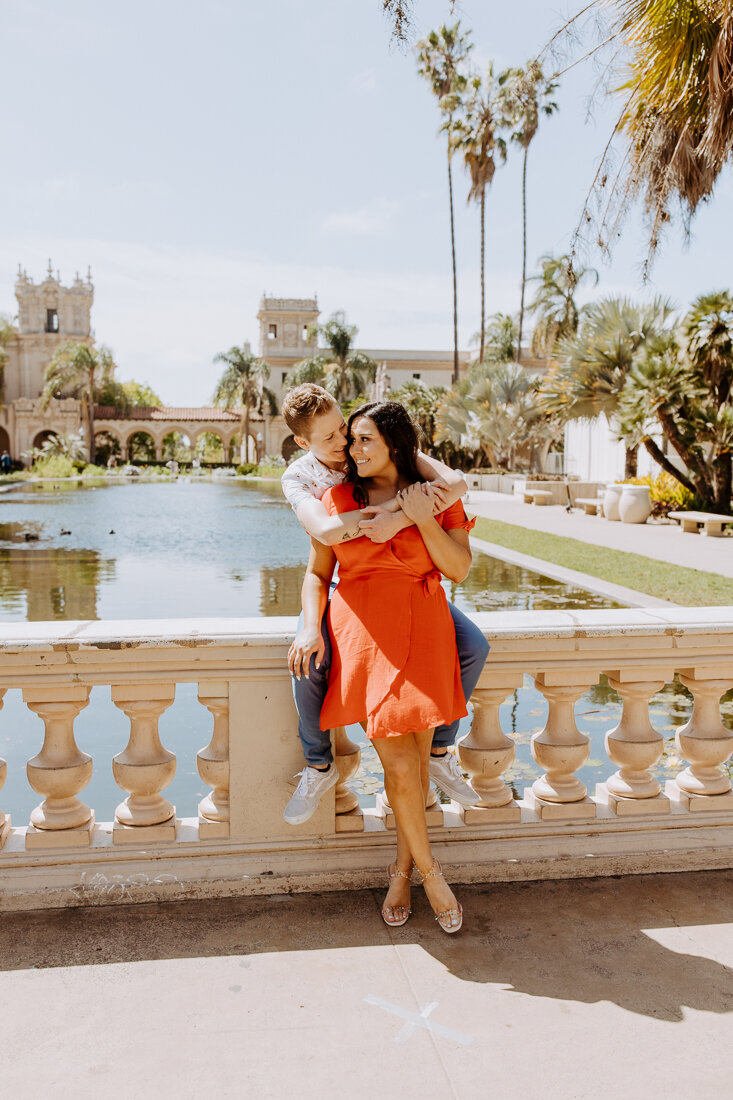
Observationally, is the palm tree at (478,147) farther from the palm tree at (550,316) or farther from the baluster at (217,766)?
the baluster at (217,766)

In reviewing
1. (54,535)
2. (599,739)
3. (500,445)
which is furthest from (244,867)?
(500,445)

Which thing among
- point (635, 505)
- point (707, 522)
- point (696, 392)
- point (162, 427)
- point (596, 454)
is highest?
point (162, 427)

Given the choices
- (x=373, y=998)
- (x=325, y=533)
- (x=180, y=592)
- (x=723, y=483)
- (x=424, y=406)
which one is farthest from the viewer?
(x=424, y=406)

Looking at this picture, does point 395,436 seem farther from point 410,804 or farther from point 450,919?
point 450,919

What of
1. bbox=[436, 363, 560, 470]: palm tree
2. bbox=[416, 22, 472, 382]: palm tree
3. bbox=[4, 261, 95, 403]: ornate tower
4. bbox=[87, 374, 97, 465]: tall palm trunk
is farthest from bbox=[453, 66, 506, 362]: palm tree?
bbox=[4, 261, 95, 403]: ornate tower

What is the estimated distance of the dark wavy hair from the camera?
281 cm

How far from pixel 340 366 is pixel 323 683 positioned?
60.6 metres

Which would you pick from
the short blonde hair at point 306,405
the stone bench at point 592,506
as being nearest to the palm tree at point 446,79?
the stone bench at point 592,506

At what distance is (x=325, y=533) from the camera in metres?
2.74

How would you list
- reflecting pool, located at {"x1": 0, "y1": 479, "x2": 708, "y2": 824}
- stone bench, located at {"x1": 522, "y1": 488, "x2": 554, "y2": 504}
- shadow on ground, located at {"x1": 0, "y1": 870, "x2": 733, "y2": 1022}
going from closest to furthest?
1. shadow on ground, located at {"x1": 0, "y1": 870, "x2": 733, "y2": 1022}
2. reflecting pool, located at {"x1": 0, "y1": 479, "x2": 708, "y2": 824}
3. stone bench, located at {"x1": 522, "y1": 488, "x2": 554, "y2": 504}

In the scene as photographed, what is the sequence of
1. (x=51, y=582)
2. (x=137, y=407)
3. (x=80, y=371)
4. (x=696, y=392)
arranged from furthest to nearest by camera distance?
(x=137, y=407)
(x=80, y=371)
(x=696, y=392)
(x=51, y=582)

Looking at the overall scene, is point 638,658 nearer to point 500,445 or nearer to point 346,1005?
point 346,1005

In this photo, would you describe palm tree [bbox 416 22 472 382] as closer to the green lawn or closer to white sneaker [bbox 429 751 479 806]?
the green lawn

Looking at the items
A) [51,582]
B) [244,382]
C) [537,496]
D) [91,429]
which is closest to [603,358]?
[537,496]
